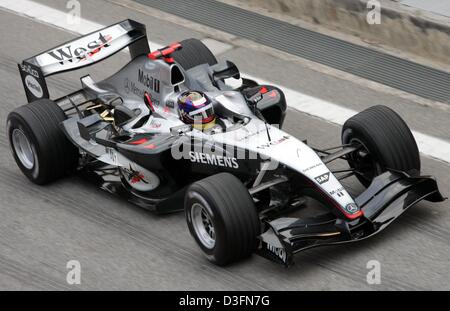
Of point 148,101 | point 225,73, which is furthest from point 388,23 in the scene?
point 148,101

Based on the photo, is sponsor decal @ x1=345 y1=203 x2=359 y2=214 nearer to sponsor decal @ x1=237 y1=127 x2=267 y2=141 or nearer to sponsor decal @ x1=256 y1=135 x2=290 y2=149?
sponsor decal @ x1=256 y1=135 x2=290 y2=149

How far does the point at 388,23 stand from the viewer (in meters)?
13.5

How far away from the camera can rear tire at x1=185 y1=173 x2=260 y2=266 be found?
9.19 meters

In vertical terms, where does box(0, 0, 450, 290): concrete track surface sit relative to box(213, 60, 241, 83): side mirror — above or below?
below

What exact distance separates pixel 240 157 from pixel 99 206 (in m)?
1.68

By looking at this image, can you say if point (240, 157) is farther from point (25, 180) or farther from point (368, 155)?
point (25, 180)

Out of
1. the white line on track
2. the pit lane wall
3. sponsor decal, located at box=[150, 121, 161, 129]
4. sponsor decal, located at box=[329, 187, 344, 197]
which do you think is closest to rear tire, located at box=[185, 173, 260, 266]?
sponsor decal, located at box=[329, 187, 344, 197]

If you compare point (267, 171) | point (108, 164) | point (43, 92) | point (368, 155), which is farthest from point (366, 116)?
point (43, 92)

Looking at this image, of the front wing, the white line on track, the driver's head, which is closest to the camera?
the front wing

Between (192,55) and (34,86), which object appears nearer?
(34,86)

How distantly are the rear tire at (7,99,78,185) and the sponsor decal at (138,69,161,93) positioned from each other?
2.87ft

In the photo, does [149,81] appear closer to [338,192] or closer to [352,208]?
[338,192]

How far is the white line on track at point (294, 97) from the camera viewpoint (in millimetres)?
11728

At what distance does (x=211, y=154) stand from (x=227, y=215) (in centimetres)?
107
